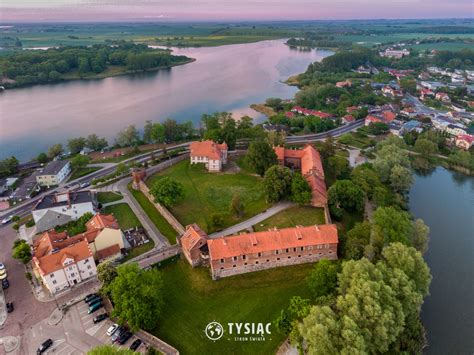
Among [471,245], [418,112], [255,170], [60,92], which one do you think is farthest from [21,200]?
[418,112]

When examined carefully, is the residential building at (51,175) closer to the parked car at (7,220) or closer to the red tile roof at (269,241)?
the parked car at (7,220)

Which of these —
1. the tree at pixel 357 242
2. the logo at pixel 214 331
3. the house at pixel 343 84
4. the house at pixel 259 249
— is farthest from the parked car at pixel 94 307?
the house at pixel 343 84

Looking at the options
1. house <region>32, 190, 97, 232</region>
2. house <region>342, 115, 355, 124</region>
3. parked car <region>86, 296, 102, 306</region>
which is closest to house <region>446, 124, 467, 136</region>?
house <region>342, 115, 355, 124</region>

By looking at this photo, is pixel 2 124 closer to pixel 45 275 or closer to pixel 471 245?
pixel 45 275

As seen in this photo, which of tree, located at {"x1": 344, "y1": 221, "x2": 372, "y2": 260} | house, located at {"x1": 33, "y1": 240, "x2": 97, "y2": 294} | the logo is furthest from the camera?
tree, located at {"x1": 344, "y1": 221, "x2": 372, "y2": 260}

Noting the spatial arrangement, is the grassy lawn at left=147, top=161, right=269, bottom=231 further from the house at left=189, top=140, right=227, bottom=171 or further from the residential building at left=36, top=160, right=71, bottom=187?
the residential building at left=36, top=160, right=71, bottom=187
